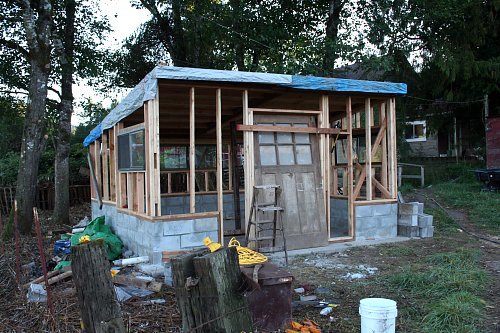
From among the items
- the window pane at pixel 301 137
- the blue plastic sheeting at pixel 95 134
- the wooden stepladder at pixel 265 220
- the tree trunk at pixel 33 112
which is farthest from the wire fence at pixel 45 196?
the window pane at pixel 301 137

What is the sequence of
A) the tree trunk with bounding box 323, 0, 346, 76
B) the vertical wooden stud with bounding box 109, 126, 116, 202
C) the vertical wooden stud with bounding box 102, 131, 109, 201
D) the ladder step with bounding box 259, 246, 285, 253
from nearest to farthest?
the ladder step with bounding box 259, 246, 285, 253
the vertical wooden stud with bounding box 109, 126, 116, 202
the vertical wooden stud with bounding box 102, 131, 109, 201
the tree trunk with bounding box 323, 0, 346, 76

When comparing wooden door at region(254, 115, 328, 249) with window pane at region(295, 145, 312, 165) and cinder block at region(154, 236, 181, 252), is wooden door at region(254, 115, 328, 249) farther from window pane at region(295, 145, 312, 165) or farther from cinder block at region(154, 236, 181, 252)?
cinder block at region(154, 236, 181, 252)

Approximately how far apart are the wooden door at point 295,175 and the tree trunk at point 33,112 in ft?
19.1

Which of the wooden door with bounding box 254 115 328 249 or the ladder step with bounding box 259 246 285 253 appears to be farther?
the wooden door with bounding box 254 115 328 249

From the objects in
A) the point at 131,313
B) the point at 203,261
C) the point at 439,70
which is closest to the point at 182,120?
the point at 131,313

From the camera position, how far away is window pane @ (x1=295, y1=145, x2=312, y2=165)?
25.4 ft

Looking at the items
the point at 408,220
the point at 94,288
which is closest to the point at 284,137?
the point at 408,220

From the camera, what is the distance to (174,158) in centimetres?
1245

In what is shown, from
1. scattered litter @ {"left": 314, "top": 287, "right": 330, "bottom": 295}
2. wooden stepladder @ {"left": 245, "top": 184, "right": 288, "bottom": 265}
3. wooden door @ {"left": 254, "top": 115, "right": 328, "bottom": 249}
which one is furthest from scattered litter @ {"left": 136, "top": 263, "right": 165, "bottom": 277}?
scattered litter @ {"left": 314, "top": 287, "right": 330, "bottom": 295}

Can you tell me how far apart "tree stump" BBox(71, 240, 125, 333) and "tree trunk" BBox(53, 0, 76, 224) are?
393 inches

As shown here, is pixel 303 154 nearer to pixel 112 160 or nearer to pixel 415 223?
pixel 415 223

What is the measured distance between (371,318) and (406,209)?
5.57 m

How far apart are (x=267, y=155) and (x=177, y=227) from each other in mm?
2006

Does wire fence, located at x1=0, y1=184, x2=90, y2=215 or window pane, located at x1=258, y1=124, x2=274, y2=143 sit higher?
window pane, located at x1=258, y1=124, x2=274, y2=143
